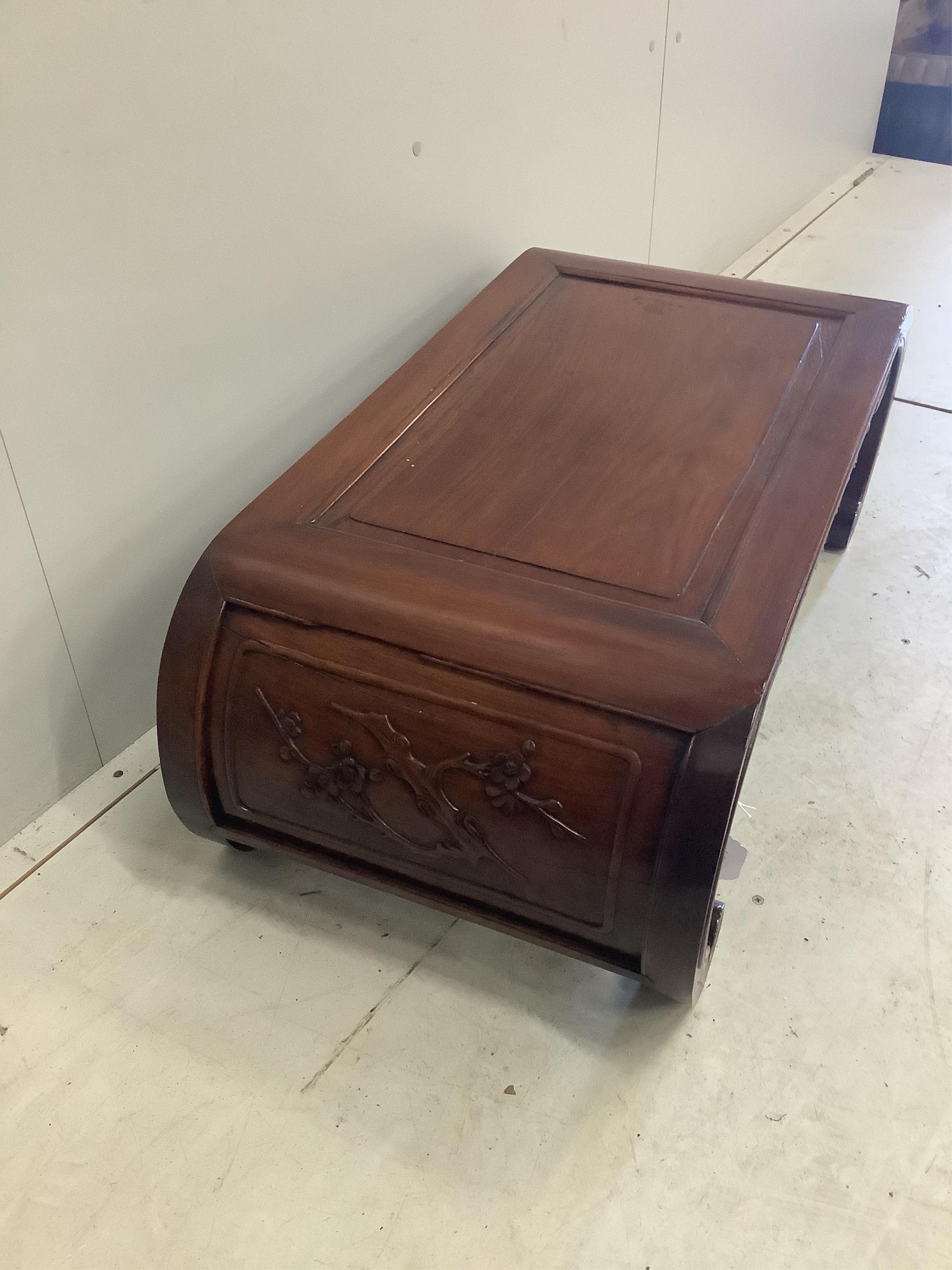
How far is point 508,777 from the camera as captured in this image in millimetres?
978

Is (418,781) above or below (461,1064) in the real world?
above

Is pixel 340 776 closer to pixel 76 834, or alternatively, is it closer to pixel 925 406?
pixel 76 834

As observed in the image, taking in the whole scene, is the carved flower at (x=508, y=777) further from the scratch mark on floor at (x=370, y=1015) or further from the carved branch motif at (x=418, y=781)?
the scratch mark on floor at (x=370, y=1015)

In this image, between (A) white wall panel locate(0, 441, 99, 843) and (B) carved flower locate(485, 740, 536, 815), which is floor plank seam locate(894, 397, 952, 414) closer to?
(B) carved flower locate(485, 740, 536, 815)

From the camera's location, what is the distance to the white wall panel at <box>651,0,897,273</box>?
86.4 inches

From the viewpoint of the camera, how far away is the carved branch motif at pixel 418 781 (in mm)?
975

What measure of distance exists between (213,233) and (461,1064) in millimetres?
944

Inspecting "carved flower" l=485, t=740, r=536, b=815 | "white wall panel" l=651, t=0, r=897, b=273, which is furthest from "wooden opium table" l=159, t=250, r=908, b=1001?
"white wall panel" l=651, t=0, r=897, b=273

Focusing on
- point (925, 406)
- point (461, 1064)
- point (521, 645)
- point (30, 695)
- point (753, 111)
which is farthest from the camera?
point (753, 111)

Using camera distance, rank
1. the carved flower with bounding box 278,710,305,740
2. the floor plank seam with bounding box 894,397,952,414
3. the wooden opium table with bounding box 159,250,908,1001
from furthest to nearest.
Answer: the floor plank seam with bounding box 894,397,952,414
the carved flower with bounding box 278,710,305,740
the wooden opium table with bounding box 159,250,908,1001

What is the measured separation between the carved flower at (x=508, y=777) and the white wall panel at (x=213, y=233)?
0.58 meters

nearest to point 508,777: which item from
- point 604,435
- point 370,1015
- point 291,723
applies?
point 291,723

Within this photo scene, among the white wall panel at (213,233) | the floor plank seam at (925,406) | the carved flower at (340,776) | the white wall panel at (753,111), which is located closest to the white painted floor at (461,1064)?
the carved flower at (340,776)

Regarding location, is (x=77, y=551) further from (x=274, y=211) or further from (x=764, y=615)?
(x=764, y=615)
